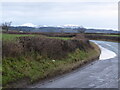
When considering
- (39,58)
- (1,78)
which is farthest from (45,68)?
(1,78)

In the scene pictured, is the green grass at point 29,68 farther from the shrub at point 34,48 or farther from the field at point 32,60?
the shrub at point 34,48

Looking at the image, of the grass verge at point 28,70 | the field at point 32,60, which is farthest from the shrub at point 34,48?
the grass verge at point 28,70

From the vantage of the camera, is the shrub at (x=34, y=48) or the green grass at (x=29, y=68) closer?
the green grass at (x=29, y=68)

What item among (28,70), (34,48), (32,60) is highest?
(34,48)

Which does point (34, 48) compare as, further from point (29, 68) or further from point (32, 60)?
point (29, 68)

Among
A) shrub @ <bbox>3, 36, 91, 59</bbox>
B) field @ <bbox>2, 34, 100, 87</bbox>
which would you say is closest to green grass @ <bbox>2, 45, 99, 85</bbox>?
field @ <bbox>2, 34, 100, 87</bbox>

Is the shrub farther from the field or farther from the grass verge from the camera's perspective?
the grass verge

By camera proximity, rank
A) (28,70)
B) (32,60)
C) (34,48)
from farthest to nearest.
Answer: (34,48)
(32,60)
(28,70)

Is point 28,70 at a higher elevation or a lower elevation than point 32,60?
lower

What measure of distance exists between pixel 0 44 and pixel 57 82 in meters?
4.71

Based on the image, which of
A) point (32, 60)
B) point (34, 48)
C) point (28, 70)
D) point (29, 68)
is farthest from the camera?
point (34, 48)

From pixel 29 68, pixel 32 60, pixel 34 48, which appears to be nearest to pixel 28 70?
pixel 29 68

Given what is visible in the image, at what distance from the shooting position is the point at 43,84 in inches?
506

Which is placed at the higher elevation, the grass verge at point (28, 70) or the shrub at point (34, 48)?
the shrub at point (34, 48)
